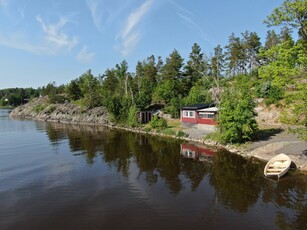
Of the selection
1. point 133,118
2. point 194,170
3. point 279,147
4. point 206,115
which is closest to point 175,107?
point 133,118

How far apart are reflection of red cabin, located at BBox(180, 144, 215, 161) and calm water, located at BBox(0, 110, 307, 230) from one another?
146 mm

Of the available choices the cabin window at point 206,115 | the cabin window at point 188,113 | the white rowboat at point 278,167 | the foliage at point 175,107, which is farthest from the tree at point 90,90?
the white rowboat at point 278,167

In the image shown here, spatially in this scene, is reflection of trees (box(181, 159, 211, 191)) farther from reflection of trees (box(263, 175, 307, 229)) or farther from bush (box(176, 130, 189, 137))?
bush (box(176, 130, 189, 137))

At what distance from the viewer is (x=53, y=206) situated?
1945 cm

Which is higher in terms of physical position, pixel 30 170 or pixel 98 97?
pixel 98 97

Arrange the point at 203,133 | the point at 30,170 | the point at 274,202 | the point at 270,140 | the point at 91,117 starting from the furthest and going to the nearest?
the point at 91,117 < the point at 203,133 < the point at 270,140 < the point at 30,170 < the point at 274,202

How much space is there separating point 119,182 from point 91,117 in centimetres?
6377

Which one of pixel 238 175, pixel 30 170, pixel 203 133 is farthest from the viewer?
pixel 203 133

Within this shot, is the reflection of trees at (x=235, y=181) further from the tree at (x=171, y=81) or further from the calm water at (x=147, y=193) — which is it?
the tree at (x=171, y=81)

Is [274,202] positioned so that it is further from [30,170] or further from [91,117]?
[91,117]

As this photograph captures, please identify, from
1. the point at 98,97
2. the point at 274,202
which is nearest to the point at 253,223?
the point at 274,202

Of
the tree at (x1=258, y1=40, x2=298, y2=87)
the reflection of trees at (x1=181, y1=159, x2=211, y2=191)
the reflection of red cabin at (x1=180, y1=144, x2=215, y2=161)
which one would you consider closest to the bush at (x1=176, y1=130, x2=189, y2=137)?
the reflection of red cabin at (x1=180, y1=144, x2=215, y2=161)

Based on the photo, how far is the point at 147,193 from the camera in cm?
2183

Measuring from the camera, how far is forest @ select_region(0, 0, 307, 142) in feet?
68.9
